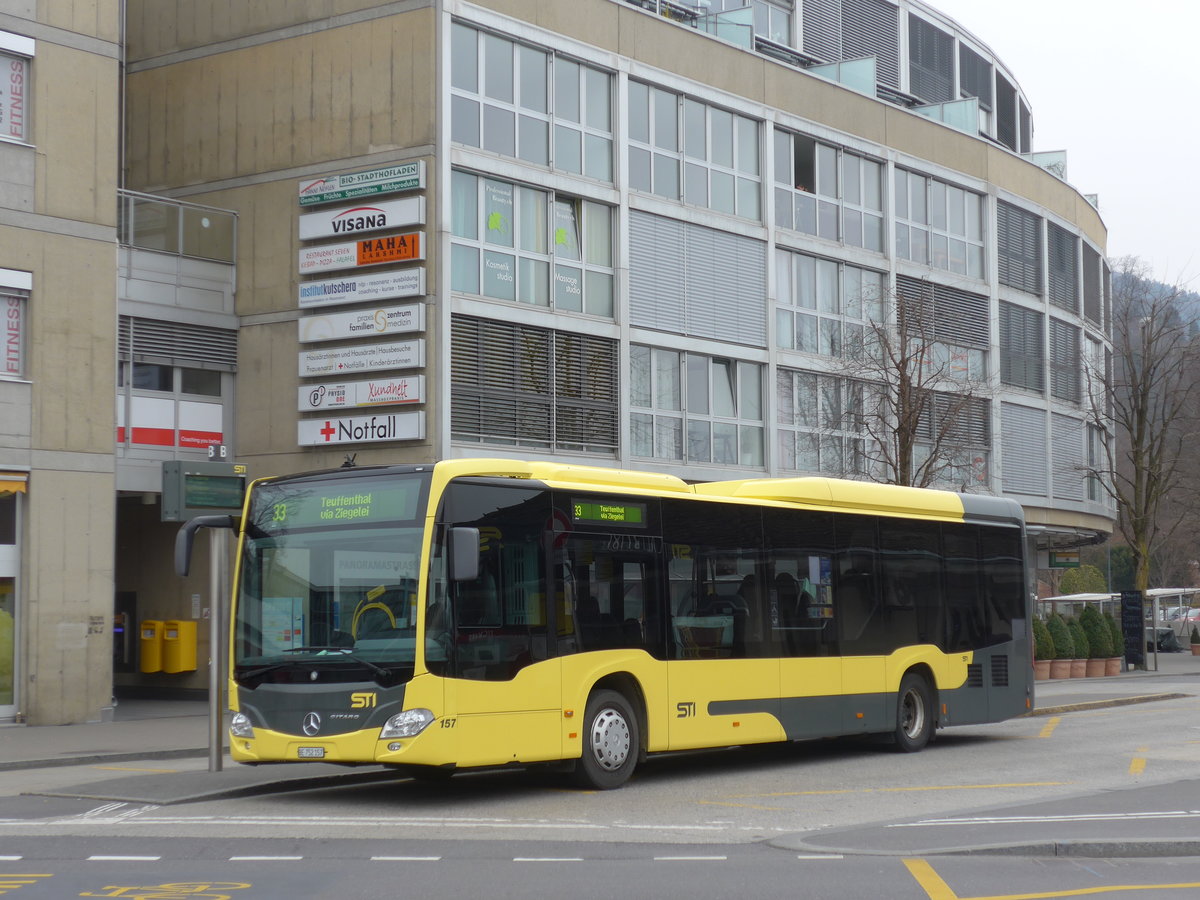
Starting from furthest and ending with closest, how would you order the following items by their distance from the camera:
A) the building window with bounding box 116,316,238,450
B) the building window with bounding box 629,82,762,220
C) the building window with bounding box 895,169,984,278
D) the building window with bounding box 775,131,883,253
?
the building window with bounding box 895,169,984,278, the building window with bounding box 775,131,883,253, the building window with bounding box 629,82,762,220, the building window with bounding box 116,316,238,450

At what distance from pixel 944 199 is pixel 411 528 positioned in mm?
30703

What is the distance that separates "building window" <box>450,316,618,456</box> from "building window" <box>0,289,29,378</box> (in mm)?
7100

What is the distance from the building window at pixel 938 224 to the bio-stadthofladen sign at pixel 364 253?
15853 mm

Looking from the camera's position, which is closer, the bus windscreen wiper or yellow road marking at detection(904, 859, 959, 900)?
yellow road marking at detection(904, 859, 959, 900)

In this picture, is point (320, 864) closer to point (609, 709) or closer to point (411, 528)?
point (411, 528)

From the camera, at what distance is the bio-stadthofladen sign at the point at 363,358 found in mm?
27141

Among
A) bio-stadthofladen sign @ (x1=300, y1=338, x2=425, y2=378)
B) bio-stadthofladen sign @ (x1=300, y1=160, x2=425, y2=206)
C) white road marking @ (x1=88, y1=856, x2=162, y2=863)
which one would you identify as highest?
bio-stadthofladen sign @ (x1=300, y1=160, x2=425, y2=206)

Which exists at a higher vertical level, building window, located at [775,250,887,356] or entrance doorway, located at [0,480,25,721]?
building window, located at [775,250,887,356]

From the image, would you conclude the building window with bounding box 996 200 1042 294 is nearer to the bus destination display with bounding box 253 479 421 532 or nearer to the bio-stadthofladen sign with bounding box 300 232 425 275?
the bio-stadthofladen sign with bounding box 300 232 425 275

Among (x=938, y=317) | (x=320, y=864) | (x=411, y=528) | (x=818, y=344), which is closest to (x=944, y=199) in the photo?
(x=938, y=317)

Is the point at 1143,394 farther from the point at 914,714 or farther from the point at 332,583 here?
the point at 332,583

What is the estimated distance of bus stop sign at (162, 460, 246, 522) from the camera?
25.9 metres

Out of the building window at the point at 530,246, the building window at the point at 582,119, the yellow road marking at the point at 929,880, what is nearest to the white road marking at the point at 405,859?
the yellow road marking at the point at 929,880

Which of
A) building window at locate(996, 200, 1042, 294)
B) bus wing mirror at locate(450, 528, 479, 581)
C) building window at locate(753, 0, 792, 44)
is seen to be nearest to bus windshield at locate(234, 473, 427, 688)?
bus wing mirror at locate(450, 528, 479, 581)
